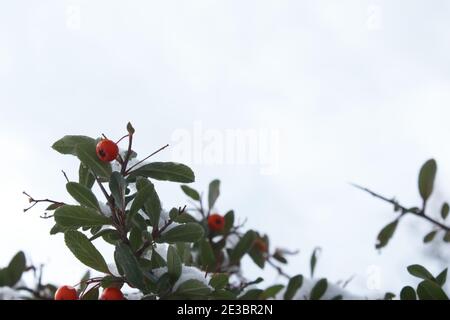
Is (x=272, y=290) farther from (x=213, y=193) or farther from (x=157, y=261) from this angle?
(x=157, y=261)

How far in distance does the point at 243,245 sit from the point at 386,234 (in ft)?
2.47

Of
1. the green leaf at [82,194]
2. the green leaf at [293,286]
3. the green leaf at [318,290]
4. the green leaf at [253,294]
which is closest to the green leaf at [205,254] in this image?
the green leaf at [253,294]

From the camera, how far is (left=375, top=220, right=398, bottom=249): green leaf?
2.75m

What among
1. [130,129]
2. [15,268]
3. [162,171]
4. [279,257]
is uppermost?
[130,129]

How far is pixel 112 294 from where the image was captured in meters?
1.59

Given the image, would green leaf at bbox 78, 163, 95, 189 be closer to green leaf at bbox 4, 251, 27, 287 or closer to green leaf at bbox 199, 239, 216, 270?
green leaf at bbox 199, 239, 216, 270

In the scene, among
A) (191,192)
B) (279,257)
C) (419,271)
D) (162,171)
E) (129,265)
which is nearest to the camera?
(129,265)

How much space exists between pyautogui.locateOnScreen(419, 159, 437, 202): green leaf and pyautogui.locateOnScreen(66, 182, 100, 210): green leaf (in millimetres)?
1497

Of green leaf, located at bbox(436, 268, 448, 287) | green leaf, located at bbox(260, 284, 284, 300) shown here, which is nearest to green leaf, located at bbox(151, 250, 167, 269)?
green leaf, located at bbox(436, 268, 448, 287)

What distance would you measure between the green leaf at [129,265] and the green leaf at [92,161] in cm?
27

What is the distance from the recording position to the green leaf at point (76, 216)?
1.63 meters

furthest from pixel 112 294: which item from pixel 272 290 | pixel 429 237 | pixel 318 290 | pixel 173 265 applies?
pixel 429 237
